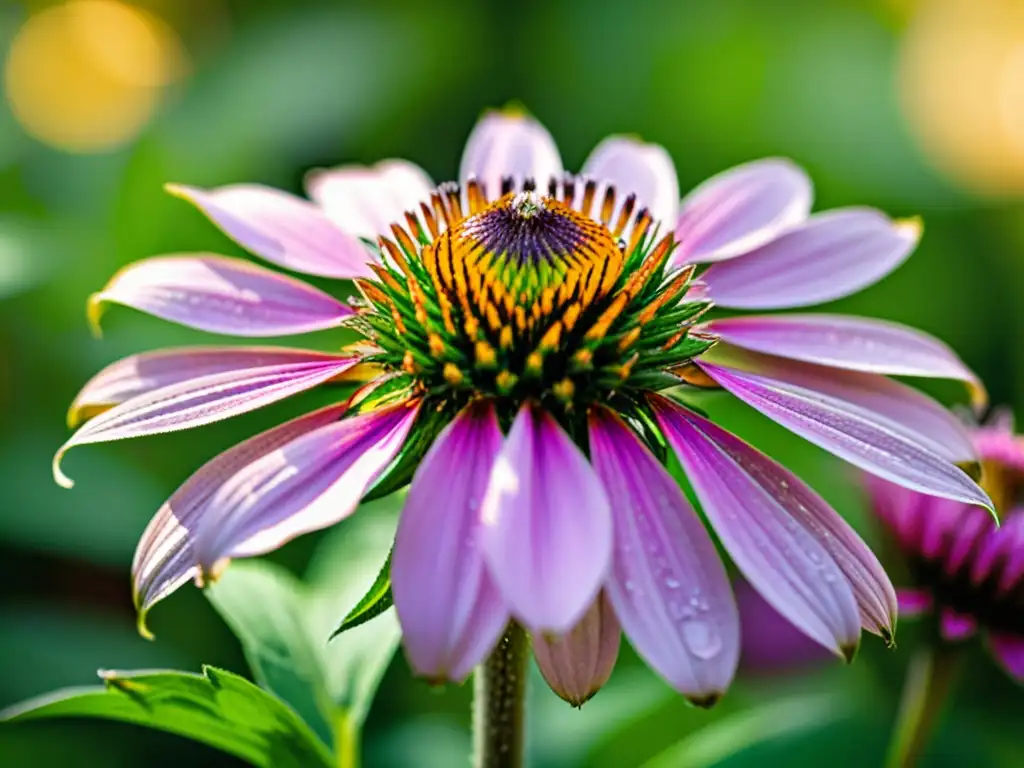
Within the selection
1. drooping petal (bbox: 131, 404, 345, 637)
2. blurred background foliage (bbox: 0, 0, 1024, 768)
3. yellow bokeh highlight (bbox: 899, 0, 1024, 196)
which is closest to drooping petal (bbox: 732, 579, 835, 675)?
blurred background foliage (bbox: 0, 0, 1024, 768)

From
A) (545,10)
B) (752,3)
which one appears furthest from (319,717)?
(752,3)

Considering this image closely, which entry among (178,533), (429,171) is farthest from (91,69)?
(178,533)

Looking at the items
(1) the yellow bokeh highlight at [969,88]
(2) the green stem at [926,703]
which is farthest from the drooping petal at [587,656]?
(1) the yellow bokeh highlight at [969,88]

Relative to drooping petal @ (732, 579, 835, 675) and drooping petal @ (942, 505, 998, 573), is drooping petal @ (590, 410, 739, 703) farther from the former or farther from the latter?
drooping petal @ (732, 579, 835, 675)

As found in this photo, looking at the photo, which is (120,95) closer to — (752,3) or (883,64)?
(752,3)

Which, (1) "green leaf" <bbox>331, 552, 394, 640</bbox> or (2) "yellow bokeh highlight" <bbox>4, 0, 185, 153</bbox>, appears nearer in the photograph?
(1) "green leaf" <bbox>331, 552, 394, 640</bbox>

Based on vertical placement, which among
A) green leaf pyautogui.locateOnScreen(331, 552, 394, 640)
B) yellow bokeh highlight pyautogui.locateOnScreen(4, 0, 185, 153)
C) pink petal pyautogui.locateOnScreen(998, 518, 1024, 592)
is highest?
yellow bokeh highlight pyautogui.locateOnScreen(4, 0, 185, 153)
